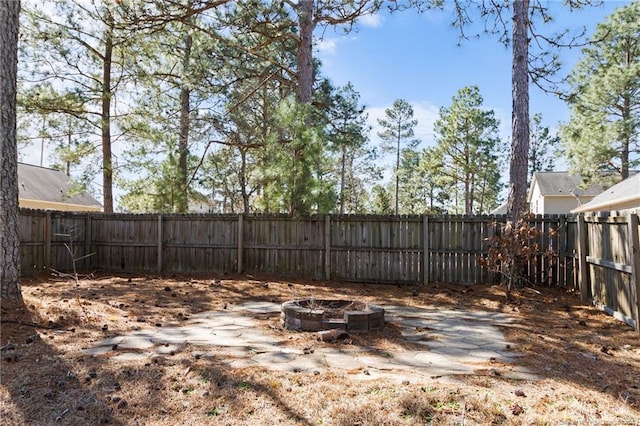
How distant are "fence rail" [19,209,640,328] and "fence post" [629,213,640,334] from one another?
4.04 ft

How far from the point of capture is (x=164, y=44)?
10.7 meters

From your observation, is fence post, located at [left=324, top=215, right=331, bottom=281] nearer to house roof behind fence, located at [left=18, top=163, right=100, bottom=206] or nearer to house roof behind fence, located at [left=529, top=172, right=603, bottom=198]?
house roof behind fence, located at [left=18, top=163, right=100, bottom=206]

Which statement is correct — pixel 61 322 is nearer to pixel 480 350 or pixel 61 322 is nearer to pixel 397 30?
pixel 480 350

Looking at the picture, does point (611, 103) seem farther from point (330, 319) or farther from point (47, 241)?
point (47, 241)

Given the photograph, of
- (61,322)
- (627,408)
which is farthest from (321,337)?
(61,322)

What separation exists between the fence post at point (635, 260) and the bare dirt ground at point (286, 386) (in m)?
0.27

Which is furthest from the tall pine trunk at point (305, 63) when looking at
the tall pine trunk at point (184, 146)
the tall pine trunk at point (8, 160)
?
the tall pine trunk at point (8, 160)

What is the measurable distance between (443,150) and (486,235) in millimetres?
15564

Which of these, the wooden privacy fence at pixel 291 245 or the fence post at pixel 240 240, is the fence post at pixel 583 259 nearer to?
the wooden privacy fence at pixel 291 245

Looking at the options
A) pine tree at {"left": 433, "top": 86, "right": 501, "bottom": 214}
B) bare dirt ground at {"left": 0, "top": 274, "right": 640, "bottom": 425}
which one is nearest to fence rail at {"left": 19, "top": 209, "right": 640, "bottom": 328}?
bare dirt ground at {"left": 0, "top": 274, "right": 640, "bottom": 425}

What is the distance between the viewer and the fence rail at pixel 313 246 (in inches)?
273

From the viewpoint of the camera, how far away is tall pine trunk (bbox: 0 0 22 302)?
176 inches

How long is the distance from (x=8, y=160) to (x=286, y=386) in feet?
13.5

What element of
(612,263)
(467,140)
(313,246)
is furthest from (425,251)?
(467,140)
